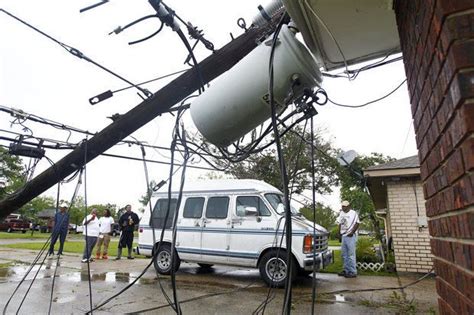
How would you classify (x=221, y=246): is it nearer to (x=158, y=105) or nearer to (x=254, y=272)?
(x=254, y=272)

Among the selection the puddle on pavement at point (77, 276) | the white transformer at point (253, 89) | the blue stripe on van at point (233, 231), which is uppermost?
the white transformer at point (253, 89)

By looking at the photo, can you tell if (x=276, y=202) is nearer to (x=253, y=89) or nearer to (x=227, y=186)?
(x=227, y=186)

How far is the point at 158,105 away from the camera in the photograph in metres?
3.45

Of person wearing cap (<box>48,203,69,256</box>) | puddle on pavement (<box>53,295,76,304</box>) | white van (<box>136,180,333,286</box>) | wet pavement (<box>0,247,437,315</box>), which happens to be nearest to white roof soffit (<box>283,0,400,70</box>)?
wet pavement (<box>0,247,437,315</box>)

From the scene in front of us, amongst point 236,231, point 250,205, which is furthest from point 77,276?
point 250,205

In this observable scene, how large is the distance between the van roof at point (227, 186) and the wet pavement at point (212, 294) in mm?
2158

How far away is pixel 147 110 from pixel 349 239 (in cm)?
599

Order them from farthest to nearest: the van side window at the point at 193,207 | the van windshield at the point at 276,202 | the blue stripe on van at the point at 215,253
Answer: the van side window at the point at 193,207 → the van windshield at the point at 276,202 → the blue stripe on van at the point at 215,253

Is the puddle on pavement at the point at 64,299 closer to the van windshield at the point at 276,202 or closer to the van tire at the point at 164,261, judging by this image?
the van tire at the point at 164,261

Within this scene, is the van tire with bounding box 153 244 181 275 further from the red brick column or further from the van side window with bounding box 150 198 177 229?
the red brick column

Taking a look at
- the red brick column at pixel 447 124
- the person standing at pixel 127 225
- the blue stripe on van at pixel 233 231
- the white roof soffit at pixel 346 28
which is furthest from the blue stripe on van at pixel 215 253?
the red brick column at pixel 447 124

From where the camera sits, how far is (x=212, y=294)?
5.99 m

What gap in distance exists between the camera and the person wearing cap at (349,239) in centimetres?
750

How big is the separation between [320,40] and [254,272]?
775 centimetres
